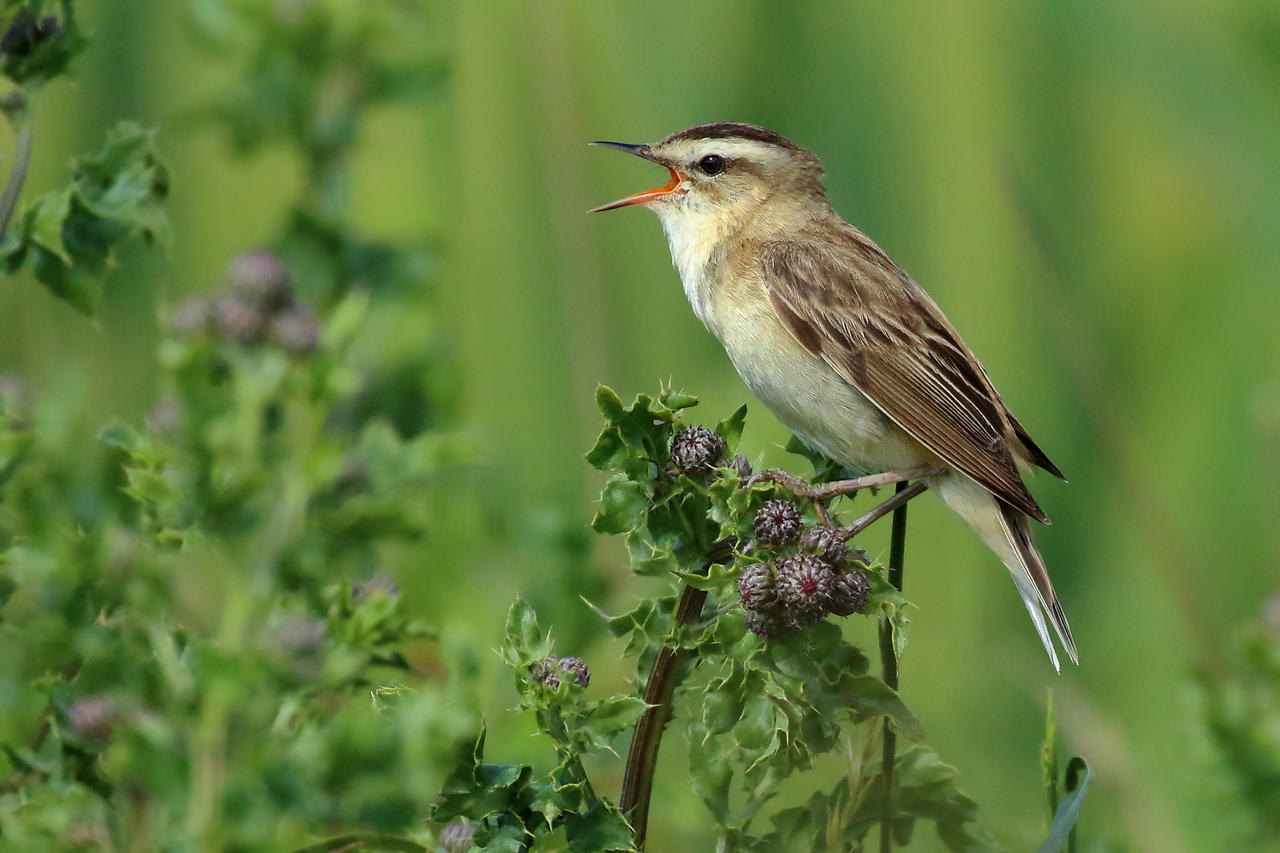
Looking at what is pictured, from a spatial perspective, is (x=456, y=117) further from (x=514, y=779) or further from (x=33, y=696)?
(x=514, y=779)

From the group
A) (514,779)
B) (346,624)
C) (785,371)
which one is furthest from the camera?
(785,371)

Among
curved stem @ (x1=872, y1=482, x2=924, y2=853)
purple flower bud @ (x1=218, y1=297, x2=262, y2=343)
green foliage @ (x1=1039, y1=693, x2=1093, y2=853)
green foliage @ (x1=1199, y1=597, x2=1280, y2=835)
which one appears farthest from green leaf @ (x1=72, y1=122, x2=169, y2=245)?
green foliage @ (x1=1199, y1=597, x2=1280, y2=835)

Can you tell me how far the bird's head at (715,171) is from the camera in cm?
332

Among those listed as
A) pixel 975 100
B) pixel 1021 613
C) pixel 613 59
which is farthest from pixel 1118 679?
pixel 613 59

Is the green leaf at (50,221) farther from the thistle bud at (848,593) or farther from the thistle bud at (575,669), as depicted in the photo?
the thistle bud at (848,593)

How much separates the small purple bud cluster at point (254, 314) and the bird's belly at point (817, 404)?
88 centimetres

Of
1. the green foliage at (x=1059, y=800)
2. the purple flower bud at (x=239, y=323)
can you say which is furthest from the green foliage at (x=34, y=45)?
the green foliage at (x=1059, y=800)

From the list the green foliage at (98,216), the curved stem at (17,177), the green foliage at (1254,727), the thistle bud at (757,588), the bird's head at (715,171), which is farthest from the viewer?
the bird's head at (715,171)

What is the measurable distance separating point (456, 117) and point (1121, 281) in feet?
7.08

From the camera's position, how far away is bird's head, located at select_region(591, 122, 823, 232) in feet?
10.9

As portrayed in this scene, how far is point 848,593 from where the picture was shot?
1.76 metres

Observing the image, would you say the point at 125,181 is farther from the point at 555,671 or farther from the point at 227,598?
the point at 555,671

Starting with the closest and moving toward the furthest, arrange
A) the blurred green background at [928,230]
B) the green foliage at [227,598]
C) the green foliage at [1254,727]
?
the green foliage at [227,598]
the green foliage at [1254,727]
the blurred green background at [928,230]

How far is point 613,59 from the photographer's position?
Answer: 443cm
